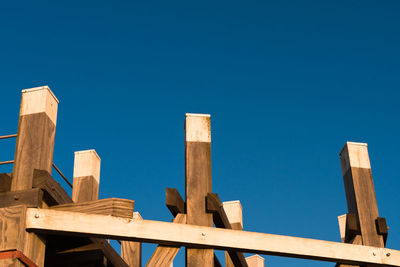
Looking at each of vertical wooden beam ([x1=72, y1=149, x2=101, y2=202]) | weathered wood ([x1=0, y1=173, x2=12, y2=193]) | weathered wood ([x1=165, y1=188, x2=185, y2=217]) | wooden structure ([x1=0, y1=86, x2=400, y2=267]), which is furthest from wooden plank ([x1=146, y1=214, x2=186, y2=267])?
vertical wooden beam ([x1=72, y1=149, x2=101, y2=202])

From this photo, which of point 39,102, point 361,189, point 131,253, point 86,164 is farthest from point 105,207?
point 131,253

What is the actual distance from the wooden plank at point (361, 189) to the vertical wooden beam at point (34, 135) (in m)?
3.28

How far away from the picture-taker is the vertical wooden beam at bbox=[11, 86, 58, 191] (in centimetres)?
537

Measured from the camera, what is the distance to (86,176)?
7.85 meters

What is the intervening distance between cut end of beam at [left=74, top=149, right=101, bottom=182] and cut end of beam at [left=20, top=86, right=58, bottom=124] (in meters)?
2.08

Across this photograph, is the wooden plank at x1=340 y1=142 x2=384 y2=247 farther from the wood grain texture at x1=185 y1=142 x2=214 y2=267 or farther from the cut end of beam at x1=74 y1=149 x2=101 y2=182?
the cut end of beam at x1=74 y1=149 x2=101 y2=182

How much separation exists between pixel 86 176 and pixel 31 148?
239 centimetres

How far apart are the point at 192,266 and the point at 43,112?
6.73 feet

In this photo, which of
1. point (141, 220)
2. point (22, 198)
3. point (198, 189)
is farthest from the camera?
point (198, 189)

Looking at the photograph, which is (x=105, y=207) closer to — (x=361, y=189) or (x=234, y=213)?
(x=361, y=189)

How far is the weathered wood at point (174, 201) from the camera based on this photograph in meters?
5.47

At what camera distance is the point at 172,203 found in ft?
18.0

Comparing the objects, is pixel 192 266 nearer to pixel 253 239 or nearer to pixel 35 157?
pixel 253 239

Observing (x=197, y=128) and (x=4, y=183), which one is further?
(x=197, y=128)
